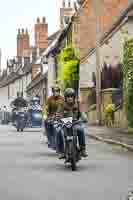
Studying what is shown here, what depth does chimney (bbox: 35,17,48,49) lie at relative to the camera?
94.7m

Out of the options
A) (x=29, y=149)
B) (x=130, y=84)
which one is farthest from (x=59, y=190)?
(x=130, y=84)

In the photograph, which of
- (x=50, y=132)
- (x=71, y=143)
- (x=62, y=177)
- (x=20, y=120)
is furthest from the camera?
(x=20, y=120)

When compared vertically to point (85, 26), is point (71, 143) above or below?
below

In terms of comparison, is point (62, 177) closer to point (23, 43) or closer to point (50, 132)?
point (50, 132)

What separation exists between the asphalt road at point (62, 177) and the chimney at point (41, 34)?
247ft

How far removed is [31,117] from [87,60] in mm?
16495

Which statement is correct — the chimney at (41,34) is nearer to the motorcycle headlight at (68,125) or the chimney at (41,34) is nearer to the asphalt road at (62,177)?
the asphalt road at (62,177)

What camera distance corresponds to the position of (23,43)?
109188 mm

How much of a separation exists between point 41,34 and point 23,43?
11.7 m

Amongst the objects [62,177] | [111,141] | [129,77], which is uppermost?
[129,77]

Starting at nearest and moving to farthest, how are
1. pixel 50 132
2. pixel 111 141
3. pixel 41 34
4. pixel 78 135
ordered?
pixel 78 135, pixel 50 132, pixel 111 141, pixel 41 34

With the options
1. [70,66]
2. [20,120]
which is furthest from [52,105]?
[70,66]

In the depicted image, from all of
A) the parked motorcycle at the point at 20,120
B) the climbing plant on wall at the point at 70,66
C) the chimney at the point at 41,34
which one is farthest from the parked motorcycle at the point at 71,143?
the chimney at the point at 41,34

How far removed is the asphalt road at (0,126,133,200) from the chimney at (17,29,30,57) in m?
86.2
